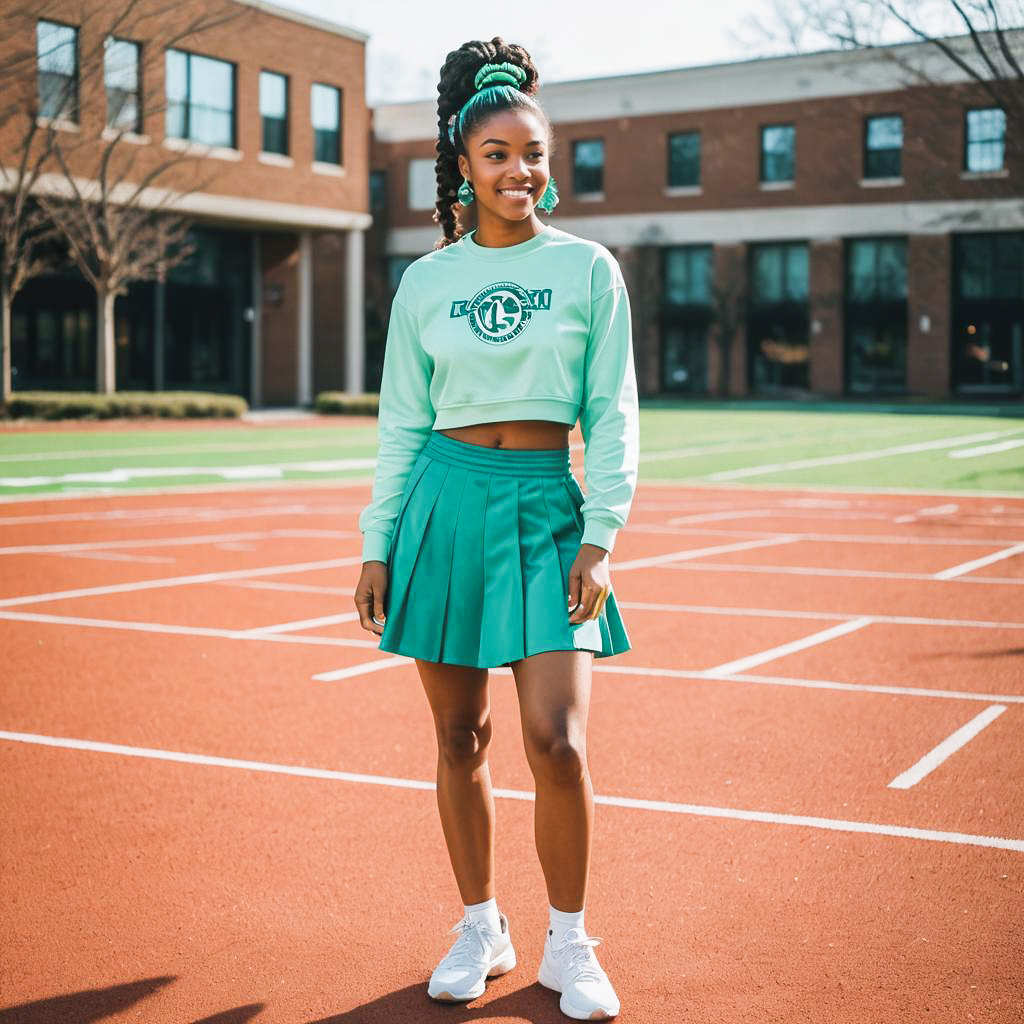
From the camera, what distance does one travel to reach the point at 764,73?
2121 inches

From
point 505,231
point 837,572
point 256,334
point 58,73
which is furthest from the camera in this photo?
point 256,334

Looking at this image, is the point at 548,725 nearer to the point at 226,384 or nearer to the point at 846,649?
the point at 846,649

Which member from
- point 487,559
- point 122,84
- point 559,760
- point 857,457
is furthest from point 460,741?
point 122,84

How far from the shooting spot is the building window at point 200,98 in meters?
38.2

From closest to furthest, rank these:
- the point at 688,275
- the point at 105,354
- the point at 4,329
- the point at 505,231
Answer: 1. the point at 505,231
2. the point at 4,329
3. the point at 105,354
4. the point at 688,275

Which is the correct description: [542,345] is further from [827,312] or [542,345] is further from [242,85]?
[827,312]

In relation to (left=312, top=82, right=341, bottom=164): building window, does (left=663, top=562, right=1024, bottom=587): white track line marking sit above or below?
below

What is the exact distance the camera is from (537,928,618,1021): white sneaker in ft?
11.8

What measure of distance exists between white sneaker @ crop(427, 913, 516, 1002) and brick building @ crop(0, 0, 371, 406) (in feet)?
102

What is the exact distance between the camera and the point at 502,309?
3.64m

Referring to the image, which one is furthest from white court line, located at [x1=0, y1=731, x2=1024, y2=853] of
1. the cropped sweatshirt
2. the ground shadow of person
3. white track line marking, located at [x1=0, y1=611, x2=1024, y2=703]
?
the cropped sweatshirt

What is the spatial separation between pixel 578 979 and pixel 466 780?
57 centimetres

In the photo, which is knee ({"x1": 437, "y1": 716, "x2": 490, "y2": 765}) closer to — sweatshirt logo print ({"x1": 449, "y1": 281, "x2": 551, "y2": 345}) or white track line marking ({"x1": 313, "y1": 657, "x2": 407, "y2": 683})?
sweatshirt logo print ({"x1": 449, "y1": 281, "x2": 551, "y2": 345})

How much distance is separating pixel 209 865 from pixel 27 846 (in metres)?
0.66
